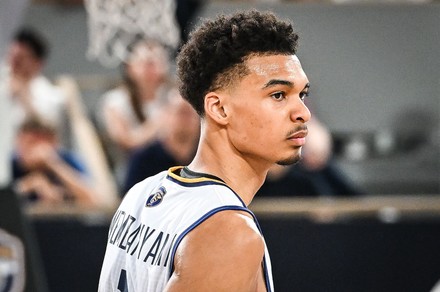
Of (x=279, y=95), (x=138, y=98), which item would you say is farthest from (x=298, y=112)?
(x=138, y=98)

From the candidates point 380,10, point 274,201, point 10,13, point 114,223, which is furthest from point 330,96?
point 114,223

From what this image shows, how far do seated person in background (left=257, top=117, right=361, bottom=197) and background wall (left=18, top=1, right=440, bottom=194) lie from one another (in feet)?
7.65

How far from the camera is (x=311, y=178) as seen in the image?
241 inches

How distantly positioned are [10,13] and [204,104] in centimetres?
241

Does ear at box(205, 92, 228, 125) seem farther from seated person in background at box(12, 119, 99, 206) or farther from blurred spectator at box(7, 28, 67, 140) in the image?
blurred spectator at box(7, 28, 67, 140)

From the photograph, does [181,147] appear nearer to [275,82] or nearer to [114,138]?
[114,138]

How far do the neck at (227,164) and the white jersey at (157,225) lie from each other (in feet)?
0.24

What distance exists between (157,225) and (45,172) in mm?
3473

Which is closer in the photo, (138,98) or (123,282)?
(123,282)

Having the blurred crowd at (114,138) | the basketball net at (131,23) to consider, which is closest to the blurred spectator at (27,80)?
the blurred crowd at (114,138)

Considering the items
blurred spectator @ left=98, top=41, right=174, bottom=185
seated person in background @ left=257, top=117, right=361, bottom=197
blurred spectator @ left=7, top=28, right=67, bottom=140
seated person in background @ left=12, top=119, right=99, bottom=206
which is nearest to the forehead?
seated person in background @ left=257, top=117, right=361, bottom=197

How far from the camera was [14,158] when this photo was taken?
19.8 feet

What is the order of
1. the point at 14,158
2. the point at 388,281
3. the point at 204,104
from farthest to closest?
1. the point at 14,158
2. the point at 388,281
3. the point at 204,104

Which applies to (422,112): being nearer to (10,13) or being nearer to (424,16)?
(424,16)
